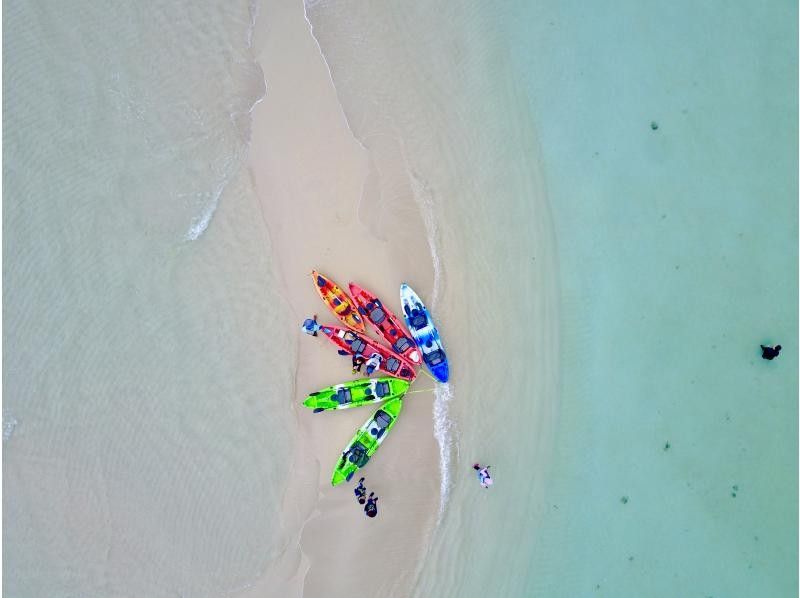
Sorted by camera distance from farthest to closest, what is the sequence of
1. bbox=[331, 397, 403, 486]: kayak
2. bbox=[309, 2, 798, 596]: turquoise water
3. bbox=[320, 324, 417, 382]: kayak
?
bbox=[309, 2, 798, 596]: turquoise water, bbox=[320, 324, 417, 382]: kayak, bbox=[331, 397, 403, 486]: kayak

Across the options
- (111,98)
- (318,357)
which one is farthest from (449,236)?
(111,98)

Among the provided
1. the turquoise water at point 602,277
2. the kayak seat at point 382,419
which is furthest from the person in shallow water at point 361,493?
the turquoise water at point 602,277

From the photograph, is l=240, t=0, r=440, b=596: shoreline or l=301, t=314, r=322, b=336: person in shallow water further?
l=240, t=0, r=440, b=596: shoreline

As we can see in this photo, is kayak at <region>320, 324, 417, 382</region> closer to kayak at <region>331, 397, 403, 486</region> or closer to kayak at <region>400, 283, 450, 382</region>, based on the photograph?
kayak at <region>400, 283, 450, 382</region>

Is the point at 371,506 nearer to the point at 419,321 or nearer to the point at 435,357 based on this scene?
the point at 435,357

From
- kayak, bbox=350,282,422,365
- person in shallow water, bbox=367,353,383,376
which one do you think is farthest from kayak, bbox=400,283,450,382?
person in shallow water, bbox=367,353,383,376

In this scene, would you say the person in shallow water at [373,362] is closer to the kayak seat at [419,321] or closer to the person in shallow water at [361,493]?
the kayak seat at [419,321]
